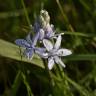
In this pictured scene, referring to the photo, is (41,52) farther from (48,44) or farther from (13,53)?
(13,53)

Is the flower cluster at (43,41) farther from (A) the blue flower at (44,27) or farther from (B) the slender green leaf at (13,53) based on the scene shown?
(B) the slender green leaf at (13,53)

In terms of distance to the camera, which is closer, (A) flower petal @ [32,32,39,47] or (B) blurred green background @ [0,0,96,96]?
(A) flower petal @ [32,32,39,47]

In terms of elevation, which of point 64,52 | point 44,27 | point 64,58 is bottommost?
point 64,58

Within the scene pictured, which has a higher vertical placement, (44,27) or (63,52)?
(44,27)

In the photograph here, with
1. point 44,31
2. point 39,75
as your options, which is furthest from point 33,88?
point 44,31

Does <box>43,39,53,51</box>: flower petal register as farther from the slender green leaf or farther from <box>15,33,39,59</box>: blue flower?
the slender green leaf

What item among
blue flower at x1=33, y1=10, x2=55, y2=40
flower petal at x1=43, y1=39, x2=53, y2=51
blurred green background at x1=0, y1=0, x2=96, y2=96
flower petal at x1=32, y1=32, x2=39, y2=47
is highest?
blue flower at x1=33, y1=10, x2=55, y2=40

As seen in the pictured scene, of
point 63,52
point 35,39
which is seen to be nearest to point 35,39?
point 35,39

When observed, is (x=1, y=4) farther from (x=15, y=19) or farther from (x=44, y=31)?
(x=44, y=31)

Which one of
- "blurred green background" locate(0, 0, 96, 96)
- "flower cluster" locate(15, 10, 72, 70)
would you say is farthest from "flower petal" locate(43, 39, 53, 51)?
"blurred green background" locate(0, 0, 96, 96)
